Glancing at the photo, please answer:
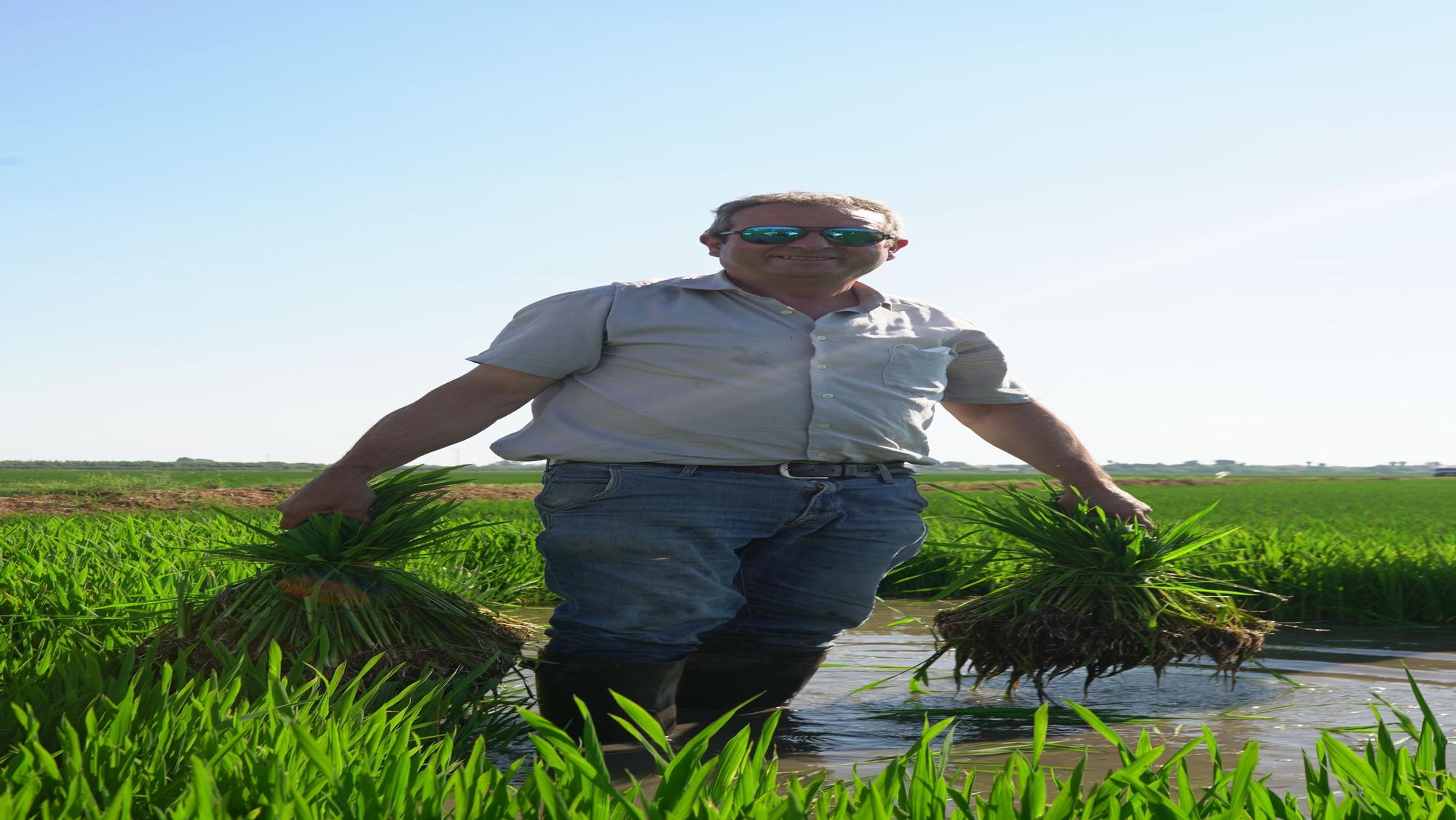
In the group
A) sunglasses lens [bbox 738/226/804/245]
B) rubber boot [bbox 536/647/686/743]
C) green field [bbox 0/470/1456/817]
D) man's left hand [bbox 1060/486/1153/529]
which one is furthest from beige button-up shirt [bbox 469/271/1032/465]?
green field [bbox 0/470/1456/817]

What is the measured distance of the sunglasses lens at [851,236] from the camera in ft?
11.0

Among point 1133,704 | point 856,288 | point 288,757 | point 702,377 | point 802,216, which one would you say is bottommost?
point 1133,704

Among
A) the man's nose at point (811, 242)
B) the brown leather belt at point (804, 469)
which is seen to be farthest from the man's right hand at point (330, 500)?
the man's nose at point (811, 242)

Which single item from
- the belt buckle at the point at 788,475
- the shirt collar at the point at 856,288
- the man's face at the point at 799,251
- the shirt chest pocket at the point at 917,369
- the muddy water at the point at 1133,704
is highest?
the man's face at the point at 799,251

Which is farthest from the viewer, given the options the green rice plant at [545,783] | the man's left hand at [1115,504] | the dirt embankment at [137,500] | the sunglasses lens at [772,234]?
the dirt embankment at [137,500]

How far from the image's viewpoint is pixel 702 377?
3.18 meters

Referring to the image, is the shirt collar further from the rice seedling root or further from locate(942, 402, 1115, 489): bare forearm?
the rice seedling root

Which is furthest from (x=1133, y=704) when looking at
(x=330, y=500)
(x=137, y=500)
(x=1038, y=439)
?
(x=137, y=500)

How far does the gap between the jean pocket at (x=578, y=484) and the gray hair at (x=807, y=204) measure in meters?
0.80

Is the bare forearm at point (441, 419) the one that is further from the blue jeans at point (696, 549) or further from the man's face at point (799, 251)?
the man's face at point (799, 251)

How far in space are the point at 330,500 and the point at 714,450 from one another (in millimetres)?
938

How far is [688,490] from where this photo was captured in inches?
123

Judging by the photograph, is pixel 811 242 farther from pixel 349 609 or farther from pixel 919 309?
pixel 349 609

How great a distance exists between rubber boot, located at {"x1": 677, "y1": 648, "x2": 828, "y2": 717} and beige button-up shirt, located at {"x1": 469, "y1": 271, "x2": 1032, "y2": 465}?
62 centimetres
